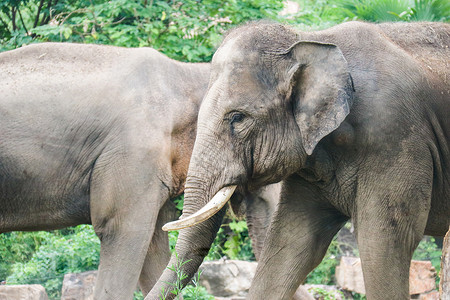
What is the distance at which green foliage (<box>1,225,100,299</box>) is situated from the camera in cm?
809

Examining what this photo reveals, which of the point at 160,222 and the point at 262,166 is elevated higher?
the point at 262,166

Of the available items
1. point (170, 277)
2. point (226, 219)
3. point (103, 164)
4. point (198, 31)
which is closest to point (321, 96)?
point (170, 277)

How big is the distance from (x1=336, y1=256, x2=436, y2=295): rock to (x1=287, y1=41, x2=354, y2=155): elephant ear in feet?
13.3

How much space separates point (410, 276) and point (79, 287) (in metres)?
3.10

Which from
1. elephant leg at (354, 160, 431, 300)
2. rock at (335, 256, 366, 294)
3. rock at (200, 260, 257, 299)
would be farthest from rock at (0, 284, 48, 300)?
rock at (335, 256, 366, 294)

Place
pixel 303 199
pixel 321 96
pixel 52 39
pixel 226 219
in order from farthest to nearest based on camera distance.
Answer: pixel 226 219 < pixel 52 39 < pixel 303 199 < pixel 321 96

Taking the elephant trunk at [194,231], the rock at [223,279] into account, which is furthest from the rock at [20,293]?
the elephant trunk at [194,231]

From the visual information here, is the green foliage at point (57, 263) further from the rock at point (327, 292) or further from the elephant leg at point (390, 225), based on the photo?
the elephant leg at point (390, 225)

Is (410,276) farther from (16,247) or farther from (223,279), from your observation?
(16,247)

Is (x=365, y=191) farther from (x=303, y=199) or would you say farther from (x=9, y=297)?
(x=9, y=297)

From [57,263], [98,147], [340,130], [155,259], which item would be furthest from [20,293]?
Result: [340,130]

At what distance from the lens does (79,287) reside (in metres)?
7.70

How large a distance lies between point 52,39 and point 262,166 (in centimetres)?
506

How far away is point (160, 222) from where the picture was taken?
23.4 feet
